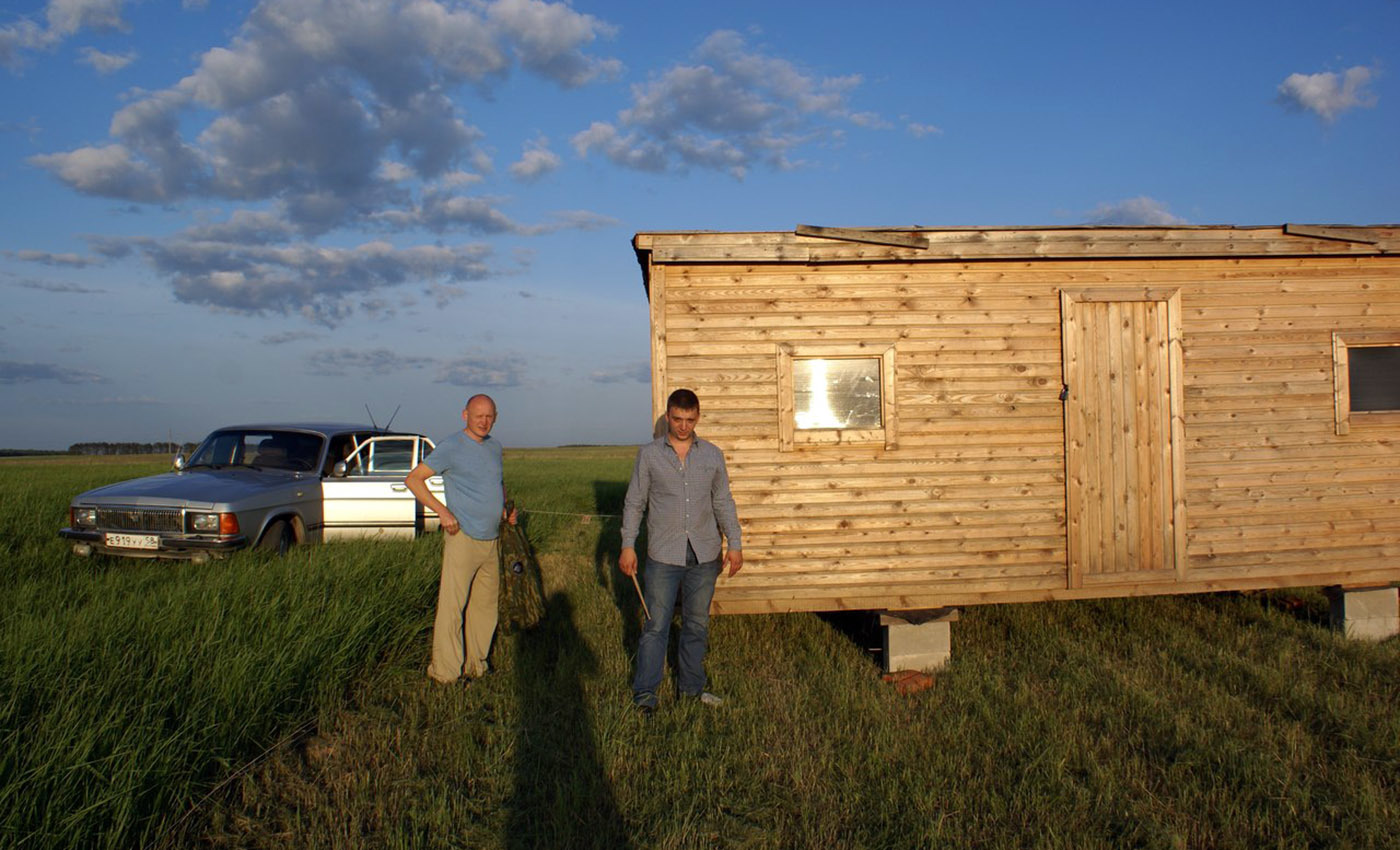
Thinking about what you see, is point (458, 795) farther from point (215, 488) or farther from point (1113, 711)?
point (215, 488)

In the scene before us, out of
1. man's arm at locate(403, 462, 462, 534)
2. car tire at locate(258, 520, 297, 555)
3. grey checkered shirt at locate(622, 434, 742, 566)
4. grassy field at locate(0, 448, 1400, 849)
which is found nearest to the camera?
grassy field at locate(0, 448, 1400, 849)

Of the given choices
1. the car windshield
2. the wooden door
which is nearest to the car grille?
the car windshield

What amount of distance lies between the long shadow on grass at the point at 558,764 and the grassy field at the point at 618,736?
2 cm

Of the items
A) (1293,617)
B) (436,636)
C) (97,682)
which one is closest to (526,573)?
(436,636)

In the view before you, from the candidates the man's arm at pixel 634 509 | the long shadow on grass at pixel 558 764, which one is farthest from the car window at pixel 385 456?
the man's arm at pixel 634 509

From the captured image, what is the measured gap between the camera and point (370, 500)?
31.7 feet

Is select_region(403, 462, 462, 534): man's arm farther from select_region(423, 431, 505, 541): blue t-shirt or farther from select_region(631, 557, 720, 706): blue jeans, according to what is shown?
select_region(631, 557, 720, 706): blue jeans

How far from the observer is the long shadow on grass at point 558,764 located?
3.89m

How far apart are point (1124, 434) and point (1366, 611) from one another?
2.85 metres

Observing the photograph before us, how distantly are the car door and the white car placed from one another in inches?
0.5

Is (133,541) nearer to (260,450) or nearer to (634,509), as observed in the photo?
(260,450)

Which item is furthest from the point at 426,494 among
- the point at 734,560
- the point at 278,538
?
the point at 278,538

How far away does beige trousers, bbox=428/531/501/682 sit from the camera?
18.9 ft

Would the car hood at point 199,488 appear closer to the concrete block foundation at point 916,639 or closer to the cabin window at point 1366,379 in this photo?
the concrete block foundation at point 916,639
